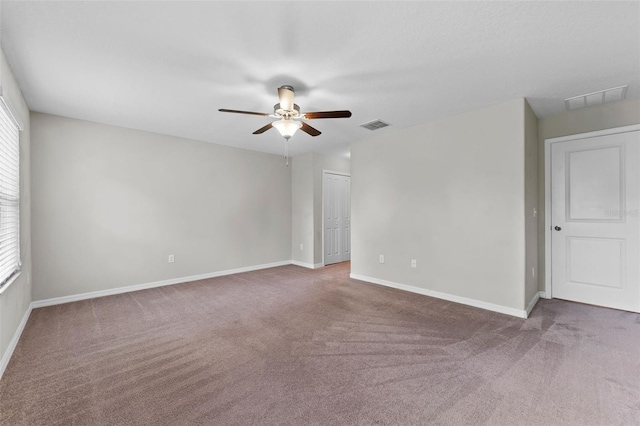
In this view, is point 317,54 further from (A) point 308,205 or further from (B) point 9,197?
(A) point 308,205

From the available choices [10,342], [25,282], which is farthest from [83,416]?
[25,282]

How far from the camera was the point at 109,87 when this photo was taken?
284cm

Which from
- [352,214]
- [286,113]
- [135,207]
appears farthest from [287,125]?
[135,207]

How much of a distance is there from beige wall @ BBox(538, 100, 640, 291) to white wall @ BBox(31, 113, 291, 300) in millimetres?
4659

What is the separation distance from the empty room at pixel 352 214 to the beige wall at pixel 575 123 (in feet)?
0.07

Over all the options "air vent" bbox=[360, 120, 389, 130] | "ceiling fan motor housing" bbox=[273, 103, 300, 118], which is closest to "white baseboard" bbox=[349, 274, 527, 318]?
"air vent" bbox=[360, 120, 389, 130]

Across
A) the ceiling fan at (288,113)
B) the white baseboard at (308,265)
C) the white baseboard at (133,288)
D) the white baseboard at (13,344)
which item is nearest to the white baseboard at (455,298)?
the white baseboard at (308,265)

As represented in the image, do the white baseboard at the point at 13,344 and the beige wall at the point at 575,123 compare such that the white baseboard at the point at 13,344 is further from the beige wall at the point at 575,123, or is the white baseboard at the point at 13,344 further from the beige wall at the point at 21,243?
the beige wall at the point at 575,123

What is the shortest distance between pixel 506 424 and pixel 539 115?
3.77m

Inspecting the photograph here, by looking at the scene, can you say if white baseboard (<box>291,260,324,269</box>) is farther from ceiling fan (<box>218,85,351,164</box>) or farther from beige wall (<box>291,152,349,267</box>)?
ceiling fan (<box>218,85,351,164</box>)

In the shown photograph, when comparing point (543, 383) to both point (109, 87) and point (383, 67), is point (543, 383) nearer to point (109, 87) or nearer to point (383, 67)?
point (383, 67)

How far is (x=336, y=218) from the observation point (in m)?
6.45

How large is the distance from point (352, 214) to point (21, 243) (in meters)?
4.34

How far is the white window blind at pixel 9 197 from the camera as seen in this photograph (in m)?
2.36
